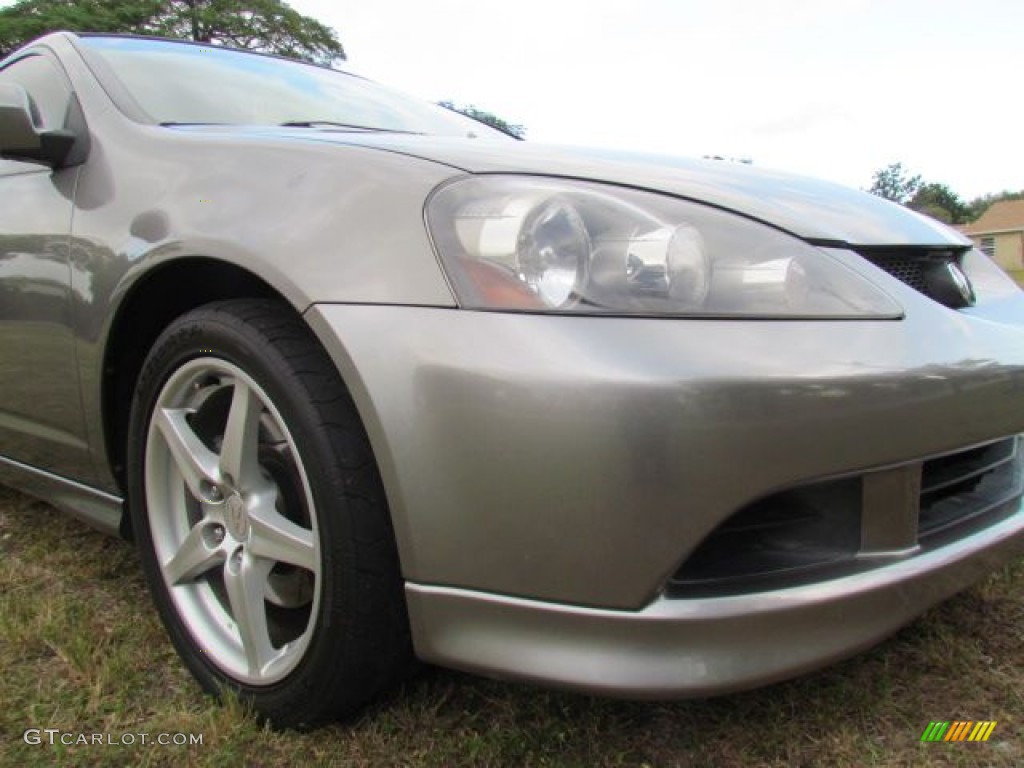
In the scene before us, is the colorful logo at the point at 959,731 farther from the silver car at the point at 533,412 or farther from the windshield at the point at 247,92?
the windshield at the point at 247,92

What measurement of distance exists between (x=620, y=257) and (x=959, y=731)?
3.51 feet

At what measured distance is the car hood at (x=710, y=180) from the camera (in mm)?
1378

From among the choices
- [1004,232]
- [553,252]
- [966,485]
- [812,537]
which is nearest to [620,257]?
[553,252]

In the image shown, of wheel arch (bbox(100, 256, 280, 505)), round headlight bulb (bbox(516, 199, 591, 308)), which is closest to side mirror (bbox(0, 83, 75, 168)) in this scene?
wheel arch (bbox(100, 256, 280, 505))

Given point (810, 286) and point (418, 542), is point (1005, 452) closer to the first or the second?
point (810, 286)

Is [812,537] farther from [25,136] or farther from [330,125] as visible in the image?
[25,136]

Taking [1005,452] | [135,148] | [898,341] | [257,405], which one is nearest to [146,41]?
[135,148]

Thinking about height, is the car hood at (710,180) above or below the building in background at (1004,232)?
above

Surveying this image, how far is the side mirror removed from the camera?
6.04ft

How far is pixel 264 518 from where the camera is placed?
1.48m

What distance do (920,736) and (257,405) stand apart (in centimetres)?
136

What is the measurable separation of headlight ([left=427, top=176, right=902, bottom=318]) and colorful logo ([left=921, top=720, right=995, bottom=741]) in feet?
2.54

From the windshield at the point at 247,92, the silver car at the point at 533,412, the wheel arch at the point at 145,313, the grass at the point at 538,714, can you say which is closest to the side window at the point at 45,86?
the windshield at the point at 247,92

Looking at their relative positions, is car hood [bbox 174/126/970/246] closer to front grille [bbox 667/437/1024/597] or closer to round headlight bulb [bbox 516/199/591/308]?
round headlight bulb [bbox 516/199/591/308]
